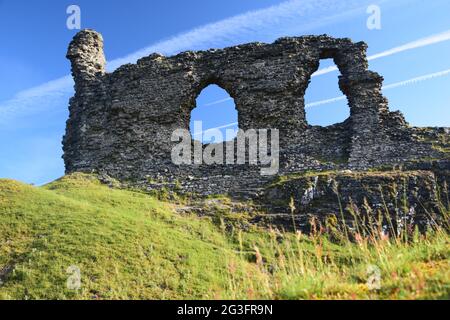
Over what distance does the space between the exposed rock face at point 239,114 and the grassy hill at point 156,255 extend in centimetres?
459

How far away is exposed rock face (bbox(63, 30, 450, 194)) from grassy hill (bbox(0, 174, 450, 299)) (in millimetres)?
4586

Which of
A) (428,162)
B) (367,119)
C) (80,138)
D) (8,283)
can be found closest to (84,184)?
(80,138)

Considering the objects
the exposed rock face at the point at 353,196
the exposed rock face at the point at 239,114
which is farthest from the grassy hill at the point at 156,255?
the exposed rock face at the point at 239,114

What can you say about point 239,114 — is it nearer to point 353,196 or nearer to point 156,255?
point 353,196

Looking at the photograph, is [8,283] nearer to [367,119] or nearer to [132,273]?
[132,273]

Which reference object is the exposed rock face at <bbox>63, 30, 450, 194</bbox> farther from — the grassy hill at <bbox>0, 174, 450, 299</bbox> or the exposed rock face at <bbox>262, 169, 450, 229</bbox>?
the grassy hill at <bbox>0, 174, 450, 299</bbox>

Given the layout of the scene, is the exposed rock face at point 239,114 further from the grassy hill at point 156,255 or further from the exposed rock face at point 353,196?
the grassy hill at point 156,255

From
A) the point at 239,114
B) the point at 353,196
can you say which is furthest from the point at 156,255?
the point at 239,114

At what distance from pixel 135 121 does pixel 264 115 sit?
24.0ft

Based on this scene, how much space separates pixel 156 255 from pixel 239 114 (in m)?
12.7

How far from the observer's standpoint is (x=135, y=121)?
1045 inches

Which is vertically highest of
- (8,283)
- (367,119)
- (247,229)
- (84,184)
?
(367,119)

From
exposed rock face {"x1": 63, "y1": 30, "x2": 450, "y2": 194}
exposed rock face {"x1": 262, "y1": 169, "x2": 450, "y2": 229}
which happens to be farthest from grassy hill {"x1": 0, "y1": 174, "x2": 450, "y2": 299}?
exposed rock face {"x1": 63, "y1": 30, "x2": 450, "y2": 194}
